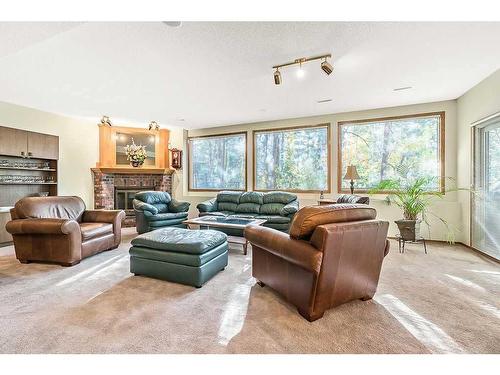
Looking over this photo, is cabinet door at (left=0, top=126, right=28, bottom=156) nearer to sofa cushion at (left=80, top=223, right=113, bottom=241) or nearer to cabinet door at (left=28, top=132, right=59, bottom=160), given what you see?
cabinet door at (left=28, top=132, right=59, bottom=160)

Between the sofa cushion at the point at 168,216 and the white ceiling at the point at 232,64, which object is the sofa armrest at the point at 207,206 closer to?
the sofa cushion at the point at 168,216

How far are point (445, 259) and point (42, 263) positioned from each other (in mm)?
5256

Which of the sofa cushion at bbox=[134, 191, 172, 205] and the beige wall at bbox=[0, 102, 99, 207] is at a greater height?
the beige wall at bbox=[0, 102, 99, 207]

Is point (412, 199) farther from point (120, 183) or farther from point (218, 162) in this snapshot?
point (120, 183)

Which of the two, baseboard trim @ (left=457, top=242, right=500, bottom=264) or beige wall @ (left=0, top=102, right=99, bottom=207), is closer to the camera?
baseboard trim @ (left=457, top=242, right=500, bottom=264)

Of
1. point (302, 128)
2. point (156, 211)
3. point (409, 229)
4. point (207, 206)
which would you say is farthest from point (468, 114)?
point (156, 211)

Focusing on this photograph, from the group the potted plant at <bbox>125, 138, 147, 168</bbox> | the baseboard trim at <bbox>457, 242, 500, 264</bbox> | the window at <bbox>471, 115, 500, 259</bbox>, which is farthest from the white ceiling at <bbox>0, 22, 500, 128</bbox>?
the baseboard trim at <bbox>457, 242, 500, 264</bbox>

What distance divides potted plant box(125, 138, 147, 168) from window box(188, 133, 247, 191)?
1.17 metres

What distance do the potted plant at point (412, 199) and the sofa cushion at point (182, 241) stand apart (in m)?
2.94

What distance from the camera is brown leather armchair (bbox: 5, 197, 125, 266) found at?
10.0 ft

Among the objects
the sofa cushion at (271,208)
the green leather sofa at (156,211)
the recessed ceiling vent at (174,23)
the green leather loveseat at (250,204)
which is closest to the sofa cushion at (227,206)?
the green leather loveseat at (250,204)

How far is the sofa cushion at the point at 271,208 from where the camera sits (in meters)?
4.98

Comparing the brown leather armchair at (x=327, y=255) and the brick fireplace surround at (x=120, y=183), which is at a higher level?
the brick fireplace surround at (x=120, y=183)

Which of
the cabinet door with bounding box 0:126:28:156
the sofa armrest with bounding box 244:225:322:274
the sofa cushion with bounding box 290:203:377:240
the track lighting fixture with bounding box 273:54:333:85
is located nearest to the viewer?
the sofa armrest with bounding box 244:225:322:274
